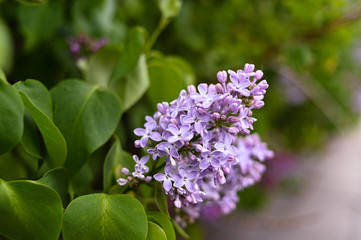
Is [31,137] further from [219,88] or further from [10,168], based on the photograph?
[219,88]

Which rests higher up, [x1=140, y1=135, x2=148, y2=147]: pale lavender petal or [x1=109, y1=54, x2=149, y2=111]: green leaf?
[x1=140, y1=135, x2=148, y2=147]: pale lavender petal

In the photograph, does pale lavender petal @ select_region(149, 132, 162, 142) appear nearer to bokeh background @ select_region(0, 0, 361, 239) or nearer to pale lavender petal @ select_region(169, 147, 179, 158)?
pale lavender petal @ select_region(169, 147, 179, 158)

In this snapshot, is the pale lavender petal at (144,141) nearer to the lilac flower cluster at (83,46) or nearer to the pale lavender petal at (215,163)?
the pale lavender petal at (215,163)

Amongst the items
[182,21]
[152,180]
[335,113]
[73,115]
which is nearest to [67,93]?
[73,115]

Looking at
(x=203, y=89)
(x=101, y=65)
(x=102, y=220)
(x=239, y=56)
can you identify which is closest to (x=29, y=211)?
(x=102, y=220)

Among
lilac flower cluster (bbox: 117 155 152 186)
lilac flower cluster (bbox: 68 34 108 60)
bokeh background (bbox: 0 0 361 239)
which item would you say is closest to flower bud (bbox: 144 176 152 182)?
lilac flower cluster (bbox: 117 155 152 186)

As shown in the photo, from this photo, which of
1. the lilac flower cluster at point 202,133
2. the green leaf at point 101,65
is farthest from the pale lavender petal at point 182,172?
the green leaf at point 101,65
